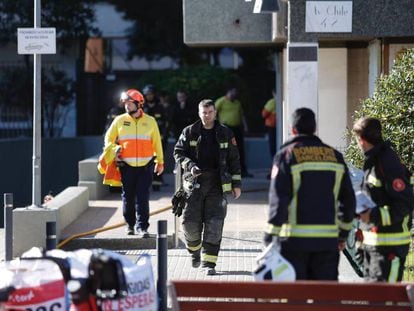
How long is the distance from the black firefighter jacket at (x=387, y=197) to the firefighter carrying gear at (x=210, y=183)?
3207 millimetres

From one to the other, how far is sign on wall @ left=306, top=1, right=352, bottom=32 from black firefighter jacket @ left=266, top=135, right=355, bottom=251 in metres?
5.76

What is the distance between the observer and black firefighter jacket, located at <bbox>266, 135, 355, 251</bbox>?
23.2 ft

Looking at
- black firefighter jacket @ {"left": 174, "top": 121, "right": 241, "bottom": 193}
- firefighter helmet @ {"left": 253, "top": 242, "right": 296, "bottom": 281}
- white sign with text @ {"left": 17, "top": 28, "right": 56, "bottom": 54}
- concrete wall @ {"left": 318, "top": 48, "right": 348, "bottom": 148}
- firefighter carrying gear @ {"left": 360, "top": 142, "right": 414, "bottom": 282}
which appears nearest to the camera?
firefighter helmet @ {"left": 253, "top": 242, "right": 296, "bottom": 281}

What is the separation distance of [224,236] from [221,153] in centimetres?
262

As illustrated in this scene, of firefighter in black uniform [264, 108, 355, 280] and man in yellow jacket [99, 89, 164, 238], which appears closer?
firefighter in black uniform [264, 108, 355, 280]

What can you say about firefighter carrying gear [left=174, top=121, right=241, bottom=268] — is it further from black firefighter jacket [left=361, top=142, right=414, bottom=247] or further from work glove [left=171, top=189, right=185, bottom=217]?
black firefighter jacket [left=361, top=142, right=414, bottom=247]

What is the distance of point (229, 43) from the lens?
15359 millimetres

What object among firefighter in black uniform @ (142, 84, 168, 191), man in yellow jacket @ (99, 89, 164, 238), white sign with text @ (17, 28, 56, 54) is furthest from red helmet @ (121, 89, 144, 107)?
firefighter in black uniform @ (142, 84, 168, 191)

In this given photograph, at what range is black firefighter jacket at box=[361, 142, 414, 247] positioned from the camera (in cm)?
726

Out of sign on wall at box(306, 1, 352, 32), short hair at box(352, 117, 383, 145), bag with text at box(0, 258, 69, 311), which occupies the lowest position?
bag with text at box(0, 258, 69, 311)

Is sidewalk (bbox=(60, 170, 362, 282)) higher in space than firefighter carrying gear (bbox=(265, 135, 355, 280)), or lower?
lower

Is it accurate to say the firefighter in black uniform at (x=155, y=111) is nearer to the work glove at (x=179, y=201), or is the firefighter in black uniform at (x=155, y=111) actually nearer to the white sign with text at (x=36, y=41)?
the white sign with text at (x=36, y=41)

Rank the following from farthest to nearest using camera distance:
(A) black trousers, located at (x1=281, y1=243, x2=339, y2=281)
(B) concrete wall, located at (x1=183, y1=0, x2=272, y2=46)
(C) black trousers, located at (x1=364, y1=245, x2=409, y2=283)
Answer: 1. (B) concrete wall, located at (x1=183, y1=0, x2=272, y2=46)
2. (C) black trousers, located at (x1=364, y1=245, x2=409, y2=283)
3. (A) black trousers, located at (x1=281, y1=243, x2=339, y2=281)

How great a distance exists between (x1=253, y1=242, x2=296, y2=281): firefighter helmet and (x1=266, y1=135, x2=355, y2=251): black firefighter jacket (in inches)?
6.0
